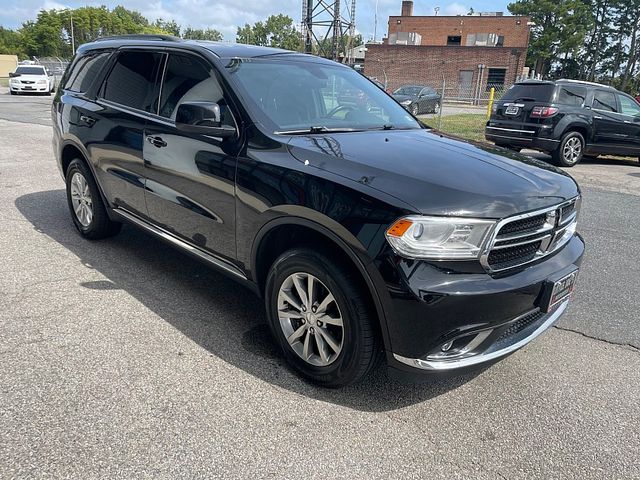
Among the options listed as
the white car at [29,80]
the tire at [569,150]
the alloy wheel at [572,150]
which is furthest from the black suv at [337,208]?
the white car at [29,80]

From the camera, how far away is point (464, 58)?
43750mm

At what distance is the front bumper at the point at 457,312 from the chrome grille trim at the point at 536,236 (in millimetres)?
51

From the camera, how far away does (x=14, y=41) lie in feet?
254

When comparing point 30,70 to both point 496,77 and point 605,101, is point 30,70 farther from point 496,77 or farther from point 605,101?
point 496,77

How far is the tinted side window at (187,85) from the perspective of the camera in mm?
3426

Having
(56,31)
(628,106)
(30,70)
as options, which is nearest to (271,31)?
(56,31)

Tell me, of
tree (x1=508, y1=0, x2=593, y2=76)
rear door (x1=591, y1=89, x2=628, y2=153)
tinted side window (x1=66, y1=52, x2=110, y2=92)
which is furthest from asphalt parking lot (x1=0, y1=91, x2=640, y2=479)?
tree (x1=508, y1=0, x2=593, y2=76)

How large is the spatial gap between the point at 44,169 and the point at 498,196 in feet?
27.4

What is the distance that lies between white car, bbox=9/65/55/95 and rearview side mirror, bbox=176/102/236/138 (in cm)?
2923

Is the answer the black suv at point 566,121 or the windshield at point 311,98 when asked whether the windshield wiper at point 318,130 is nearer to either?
the windshield at point 311,98

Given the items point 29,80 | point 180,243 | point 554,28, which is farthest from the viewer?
point 554,28

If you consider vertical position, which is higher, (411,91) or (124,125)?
(124,125)

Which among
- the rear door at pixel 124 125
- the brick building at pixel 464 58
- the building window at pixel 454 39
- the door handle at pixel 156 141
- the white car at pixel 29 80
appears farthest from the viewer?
the building window at pixel 454 39

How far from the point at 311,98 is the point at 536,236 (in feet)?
6.06
